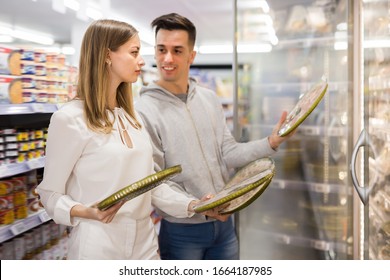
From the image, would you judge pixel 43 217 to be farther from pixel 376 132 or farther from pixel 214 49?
pixel 214 49

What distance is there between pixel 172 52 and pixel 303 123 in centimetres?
127

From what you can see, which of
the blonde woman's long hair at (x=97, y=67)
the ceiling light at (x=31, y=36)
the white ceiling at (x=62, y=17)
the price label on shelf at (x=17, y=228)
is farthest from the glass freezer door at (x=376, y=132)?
the ceiling light at (x=31, y=36)

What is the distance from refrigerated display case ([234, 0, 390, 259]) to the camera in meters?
2.51

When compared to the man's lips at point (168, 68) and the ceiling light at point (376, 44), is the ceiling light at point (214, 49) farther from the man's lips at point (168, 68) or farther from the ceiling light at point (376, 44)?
the man's lips at point (168, 68)

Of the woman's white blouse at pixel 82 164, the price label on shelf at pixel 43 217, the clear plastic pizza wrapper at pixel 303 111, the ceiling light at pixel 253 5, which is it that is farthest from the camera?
the ceiling light at pixel 253 5

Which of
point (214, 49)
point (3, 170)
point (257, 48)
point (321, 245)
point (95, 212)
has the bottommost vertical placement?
point (321, 245)

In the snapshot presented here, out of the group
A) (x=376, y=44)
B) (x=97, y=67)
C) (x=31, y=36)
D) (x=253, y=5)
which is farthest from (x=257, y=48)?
(x=31, y=36)

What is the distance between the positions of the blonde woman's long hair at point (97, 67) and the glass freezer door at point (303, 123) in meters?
1.11

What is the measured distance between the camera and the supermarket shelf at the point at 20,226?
1.72m

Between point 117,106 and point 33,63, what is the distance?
A: 608mm

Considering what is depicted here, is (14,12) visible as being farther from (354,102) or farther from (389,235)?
(389,235)

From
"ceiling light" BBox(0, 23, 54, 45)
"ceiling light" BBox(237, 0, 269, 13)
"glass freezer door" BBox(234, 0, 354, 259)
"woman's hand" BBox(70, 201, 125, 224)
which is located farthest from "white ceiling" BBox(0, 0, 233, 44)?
"woman's hand" BBox(70, 201, 125, 224)

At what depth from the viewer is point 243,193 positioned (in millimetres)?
1418

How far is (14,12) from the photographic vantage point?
587 centimetres
